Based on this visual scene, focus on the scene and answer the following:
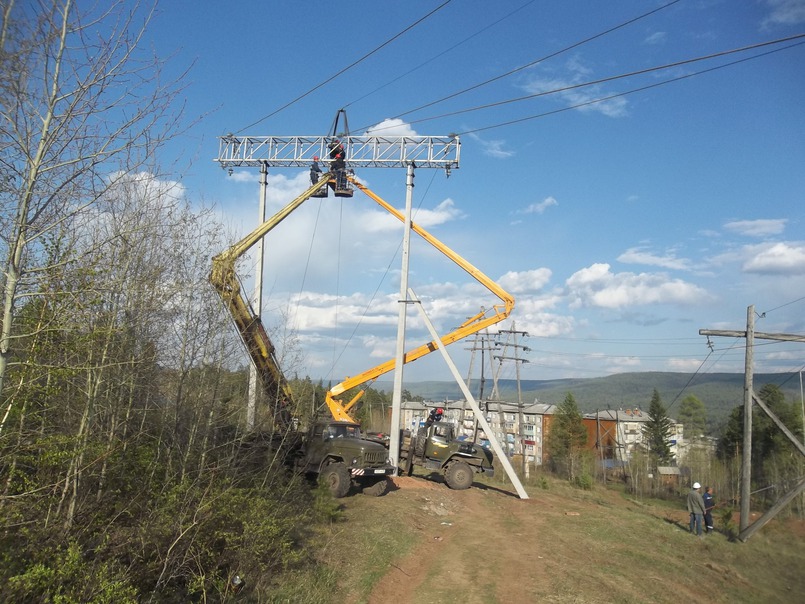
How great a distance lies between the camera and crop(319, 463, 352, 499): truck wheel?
14758 mm

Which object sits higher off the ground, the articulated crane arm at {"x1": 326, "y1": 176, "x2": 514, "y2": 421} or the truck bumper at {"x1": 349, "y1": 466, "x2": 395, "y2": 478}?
the articulated crane arm at {"x1": 326, "y1": 176, "x2": 514, "y2": 421}

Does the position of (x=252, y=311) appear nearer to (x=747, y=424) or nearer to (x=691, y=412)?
(x=747, y=424)

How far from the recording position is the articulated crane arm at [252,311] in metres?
10.8

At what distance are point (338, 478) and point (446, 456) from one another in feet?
18.7

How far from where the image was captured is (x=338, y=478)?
14.9 meters

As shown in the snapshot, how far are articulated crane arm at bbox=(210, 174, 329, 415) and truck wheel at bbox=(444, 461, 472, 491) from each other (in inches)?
284

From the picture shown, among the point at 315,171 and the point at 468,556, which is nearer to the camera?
the point at 468,556

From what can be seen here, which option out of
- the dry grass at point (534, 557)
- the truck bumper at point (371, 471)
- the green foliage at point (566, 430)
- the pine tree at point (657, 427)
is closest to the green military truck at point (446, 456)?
the dry grass at point (534, 557)

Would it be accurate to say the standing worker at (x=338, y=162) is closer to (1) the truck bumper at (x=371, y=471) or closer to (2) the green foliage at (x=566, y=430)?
(1) the truck bumper at (x=371, y=471)

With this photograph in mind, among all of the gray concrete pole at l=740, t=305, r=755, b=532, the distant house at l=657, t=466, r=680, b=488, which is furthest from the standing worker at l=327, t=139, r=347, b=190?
the distant house at l=657, t=466, r=680, b=488

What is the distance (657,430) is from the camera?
66125 millimetres

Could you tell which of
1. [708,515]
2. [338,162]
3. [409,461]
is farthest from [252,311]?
[708,515]

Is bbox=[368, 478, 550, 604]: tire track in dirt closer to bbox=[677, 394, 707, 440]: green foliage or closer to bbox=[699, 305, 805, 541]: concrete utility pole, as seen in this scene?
bbox=[699, 305, 805, 541]: concrete utility pole

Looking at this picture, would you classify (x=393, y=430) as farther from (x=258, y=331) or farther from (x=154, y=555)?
(x=154, y=555)
